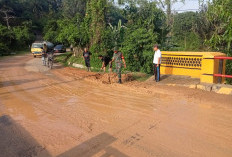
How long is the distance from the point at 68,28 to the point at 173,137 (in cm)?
1662

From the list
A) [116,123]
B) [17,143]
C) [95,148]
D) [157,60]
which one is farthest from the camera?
[157,60]

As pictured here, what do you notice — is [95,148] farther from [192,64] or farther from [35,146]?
[192,64]

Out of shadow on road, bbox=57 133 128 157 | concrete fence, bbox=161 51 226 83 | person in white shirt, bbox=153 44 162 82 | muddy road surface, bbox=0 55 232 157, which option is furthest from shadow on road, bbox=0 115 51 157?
concrete fence, bbox=161 51 226 83

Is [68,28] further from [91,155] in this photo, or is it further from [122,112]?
[91,155]

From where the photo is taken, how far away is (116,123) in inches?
195

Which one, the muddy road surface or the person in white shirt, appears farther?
the person in white shirt

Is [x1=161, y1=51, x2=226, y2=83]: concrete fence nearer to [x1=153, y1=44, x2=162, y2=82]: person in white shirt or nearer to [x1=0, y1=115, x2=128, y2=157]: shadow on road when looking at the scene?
[x1=153, y1=44, x2=162, y2=82]: person in white shirt

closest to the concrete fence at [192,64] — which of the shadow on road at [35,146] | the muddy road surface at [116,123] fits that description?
the muddy road surface at [116,123]

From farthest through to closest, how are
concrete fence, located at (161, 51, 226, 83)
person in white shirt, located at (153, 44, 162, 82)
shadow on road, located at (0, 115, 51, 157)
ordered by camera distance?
1. person in white shirt, located at (153, 44, 162, 82)
2. concrete fence, located at (161, 51, 226, 83)
3. shadow on road, located at (0, 115, 51, 157)

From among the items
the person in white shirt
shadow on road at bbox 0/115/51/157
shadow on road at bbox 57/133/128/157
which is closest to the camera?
shadow on road at bbox 57/133/128/157

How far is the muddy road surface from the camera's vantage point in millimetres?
3820

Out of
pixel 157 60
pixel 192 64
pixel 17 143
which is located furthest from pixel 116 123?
pixel 192 64

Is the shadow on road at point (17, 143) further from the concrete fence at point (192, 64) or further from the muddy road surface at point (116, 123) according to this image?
the concrete fence at point (192, 64)

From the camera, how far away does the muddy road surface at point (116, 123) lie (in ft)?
Result: 12.5
